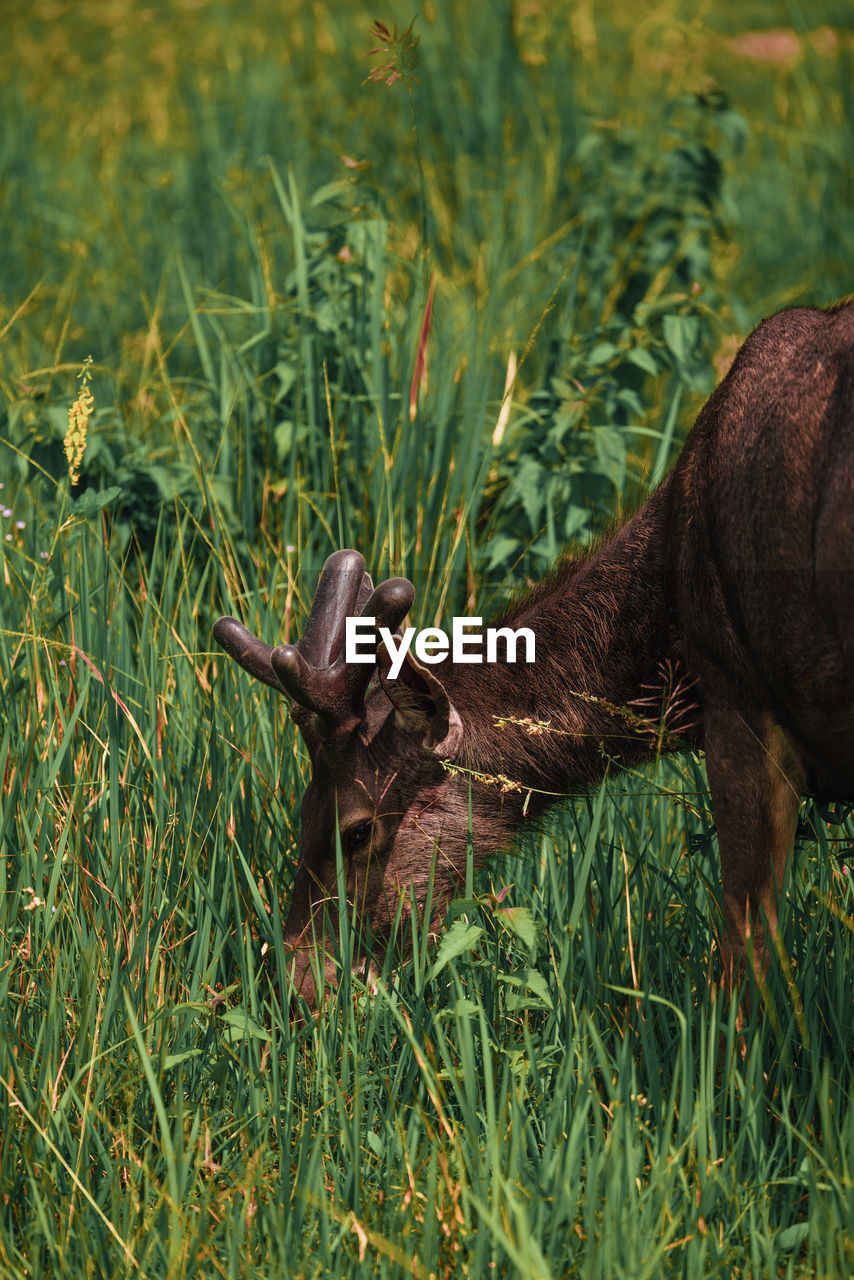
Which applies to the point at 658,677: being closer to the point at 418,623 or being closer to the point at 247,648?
the point at 247,648

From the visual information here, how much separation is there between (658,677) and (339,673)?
0.86 meters

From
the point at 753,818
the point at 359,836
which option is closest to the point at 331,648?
the point at 359,836

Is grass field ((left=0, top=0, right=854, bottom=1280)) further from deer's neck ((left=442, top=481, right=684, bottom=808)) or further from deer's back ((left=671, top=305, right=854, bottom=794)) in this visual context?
deer's back ((left=671, top=305, right=854, bottom=794))

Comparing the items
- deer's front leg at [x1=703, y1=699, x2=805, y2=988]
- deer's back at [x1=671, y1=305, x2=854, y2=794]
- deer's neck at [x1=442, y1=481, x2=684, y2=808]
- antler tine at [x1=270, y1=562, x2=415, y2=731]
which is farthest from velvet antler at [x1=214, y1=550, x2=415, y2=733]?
deer's front leg at [x1=703, y1=699, x2=805, y2=988]

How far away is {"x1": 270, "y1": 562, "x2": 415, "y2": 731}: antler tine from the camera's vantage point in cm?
347

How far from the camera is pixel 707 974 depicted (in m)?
3.46

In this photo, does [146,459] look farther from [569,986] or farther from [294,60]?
[294,60]

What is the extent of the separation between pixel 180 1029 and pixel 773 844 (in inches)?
57.5

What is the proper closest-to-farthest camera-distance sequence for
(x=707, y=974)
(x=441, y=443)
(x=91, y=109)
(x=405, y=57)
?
(x=707, y=974) → (x=405, y=57) → (x=441, y=443) → (x=91, y=109)

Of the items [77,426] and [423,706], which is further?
[423,706]

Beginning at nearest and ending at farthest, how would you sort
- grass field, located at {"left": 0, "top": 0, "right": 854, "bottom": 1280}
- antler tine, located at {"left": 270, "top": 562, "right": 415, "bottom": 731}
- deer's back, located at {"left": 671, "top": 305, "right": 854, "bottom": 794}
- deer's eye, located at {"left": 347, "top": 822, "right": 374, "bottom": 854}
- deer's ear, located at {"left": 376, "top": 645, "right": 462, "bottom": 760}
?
grass field, located at {"left": 0, "top": 0, "right": 854, "bottom": 1280}
deer's back, located at {"left": 671, "top": 305, "right": 854, "bottom": 794}
antler tine, located at {"left": 270, "top": 562, "right": 415, "bottom": 731}
deer's ear, located at {"left": 376, "top": 645, "right": 462, "bottom": 760}
deer's eye, located at {"left": 347, "top": 822, "right": 374, "bottom": 854}

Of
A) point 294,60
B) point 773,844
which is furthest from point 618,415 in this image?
point 294,60

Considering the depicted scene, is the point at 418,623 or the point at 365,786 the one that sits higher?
the point at 418,623

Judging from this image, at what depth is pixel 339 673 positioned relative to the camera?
11.9 feet
